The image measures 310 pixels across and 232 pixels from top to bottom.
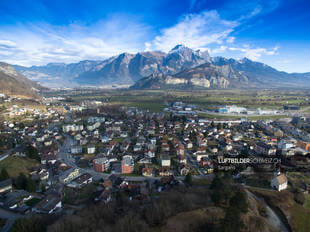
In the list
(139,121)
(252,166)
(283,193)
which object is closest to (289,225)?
(283,193)

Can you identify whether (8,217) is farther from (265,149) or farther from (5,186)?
(265,149)

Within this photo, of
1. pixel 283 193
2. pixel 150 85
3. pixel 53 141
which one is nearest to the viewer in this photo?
pixel 283 193

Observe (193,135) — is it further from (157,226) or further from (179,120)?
(157,226)

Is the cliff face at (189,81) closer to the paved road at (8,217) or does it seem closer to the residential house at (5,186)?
the residential house at (5,186)

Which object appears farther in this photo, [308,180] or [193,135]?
[193,135]

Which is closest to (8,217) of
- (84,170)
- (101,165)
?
(84,170)

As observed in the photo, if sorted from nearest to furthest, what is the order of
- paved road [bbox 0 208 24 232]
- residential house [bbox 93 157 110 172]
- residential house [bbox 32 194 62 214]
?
paved road [bbox 0 208 24 232] → residential house [bbox 32 194 62 214] → residential house [bbox 93 157 110 172]

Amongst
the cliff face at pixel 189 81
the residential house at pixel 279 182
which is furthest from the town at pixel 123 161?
the cliff face at pixel 189 81

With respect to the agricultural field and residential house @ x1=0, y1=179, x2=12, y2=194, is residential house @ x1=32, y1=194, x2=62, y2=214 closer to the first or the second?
residential house @ x1=0, y1=179, x2=12, y2=194

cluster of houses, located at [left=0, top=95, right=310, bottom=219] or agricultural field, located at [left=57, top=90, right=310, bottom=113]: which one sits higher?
agricultural field, located at [left=57, top=90, right=310, bottom=113]

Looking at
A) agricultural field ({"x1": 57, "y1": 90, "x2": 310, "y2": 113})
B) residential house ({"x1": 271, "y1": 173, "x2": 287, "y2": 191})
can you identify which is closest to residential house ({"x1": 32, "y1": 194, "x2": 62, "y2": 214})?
residential house ({"x1": 271, "y1": 173, "x2": 287, "y2": 191})

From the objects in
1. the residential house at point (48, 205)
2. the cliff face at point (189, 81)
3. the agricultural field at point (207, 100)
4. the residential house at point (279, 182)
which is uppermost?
the cliff face at point (189, 81)
